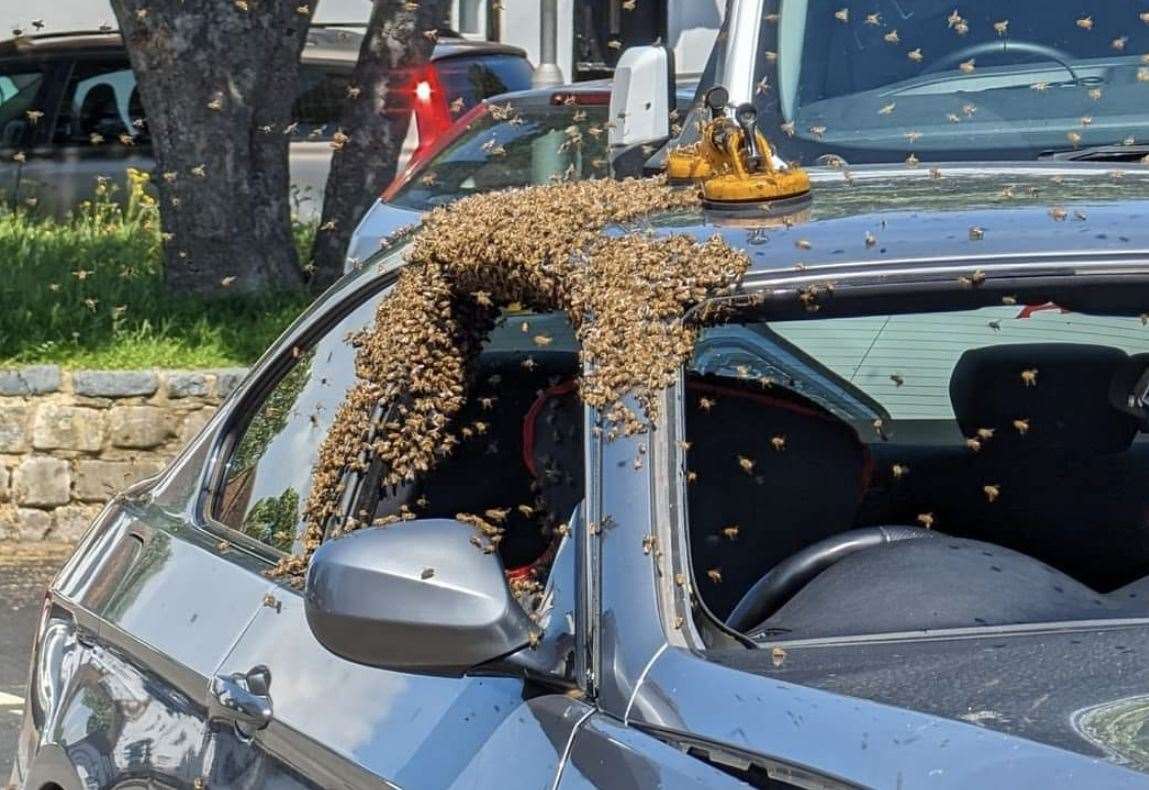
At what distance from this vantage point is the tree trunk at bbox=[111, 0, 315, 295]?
962 cm

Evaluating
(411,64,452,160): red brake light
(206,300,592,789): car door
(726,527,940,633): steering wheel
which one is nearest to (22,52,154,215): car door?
(411,64,452,160): red brake light

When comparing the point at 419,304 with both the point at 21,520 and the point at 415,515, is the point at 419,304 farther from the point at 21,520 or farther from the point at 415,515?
the point at 21,520

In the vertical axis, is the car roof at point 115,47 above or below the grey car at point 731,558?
below

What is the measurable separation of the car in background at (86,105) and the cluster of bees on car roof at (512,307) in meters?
10.9

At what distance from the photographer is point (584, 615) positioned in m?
2.37

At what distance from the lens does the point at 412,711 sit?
2.55 m

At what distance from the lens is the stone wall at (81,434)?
8.70 m

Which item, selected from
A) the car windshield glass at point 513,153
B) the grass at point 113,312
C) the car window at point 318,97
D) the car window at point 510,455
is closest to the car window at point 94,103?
the car window at point 318,97

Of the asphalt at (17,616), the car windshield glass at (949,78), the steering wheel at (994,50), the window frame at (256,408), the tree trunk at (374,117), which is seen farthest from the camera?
the tree trunk at (374,117)

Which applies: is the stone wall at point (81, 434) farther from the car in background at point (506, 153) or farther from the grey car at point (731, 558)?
the grey car at point (731, 558)

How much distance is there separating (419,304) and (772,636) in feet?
A: 2.64

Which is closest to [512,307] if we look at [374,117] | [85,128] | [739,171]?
[739,171]

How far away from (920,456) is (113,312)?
6561mm

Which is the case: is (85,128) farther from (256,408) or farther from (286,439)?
(286,439)
